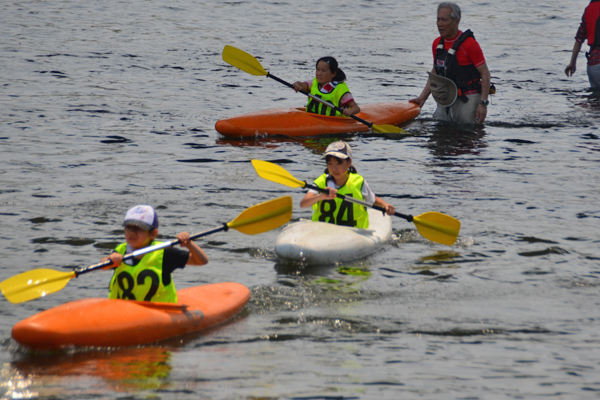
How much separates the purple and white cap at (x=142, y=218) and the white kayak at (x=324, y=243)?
163 centimetres

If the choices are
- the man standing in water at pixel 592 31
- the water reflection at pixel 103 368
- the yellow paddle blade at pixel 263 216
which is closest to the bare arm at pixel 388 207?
the yellow paddle blade at pixel 263 216

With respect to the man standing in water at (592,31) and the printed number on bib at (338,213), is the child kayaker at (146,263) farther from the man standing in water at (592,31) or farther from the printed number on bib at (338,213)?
the man standing in water at (592,31)

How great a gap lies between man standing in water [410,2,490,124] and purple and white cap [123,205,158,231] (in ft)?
19.6

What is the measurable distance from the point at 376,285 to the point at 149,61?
13.1 m

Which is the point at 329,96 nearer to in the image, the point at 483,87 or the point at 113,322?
the point at 483,87

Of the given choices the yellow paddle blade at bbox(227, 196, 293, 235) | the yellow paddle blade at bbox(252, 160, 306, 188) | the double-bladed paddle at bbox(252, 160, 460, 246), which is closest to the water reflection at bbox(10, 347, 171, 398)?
the yellow paddle blade at bbox(227, 196, 293, 235)

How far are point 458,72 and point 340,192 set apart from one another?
13.5 feet

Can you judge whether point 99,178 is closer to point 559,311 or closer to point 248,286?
point 248,286

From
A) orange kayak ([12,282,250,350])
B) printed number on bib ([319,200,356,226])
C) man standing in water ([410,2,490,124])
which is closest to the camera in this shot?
orange kayak ([12,282,250,350])

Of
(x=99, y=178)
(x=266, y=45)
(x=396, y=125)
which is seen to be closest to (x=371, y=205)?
(x=99, y=178)

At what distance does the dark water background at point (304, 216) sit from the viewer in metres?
4.00

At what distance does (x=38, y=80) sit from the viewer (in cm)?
1427

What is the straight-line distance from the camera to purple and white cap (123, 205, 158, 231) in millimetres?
4305

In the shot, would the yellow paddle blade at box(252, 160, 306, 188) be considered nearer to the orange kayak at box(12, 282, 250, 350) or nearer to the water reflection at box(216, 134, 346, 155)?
the orange kayak at box(12, 282, 250, 350)
